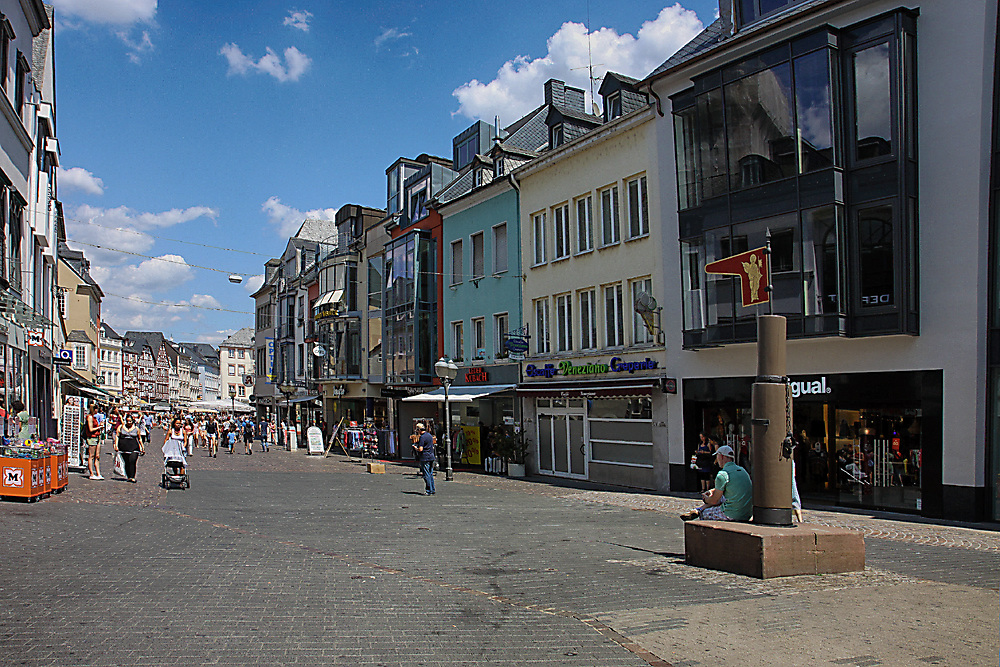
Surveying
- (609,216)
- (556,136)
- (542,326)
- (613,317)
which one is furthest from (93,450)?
(556,136)

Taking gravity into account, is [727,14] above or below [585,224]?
above

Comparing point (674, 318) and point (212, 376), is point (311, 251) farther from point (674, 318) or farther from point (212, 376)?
point (212, 376)

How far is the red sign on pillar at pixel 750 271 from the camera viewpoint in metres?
11.0

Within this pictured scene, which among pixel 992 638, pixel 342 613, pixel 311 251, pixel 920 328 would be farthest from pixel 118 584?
pixel 311 251

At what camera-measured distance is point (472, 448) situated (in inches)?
1136

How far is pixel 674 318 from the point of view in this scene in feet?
64.3

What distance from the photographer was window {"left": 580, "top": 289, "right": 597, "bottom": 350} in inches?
894

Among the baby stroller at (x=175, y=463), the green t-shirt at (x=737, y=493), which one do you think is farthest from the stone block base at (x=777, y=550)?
the baby stroller at (x=175, y=463)

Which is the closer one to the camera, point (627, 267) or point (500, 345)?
point (627, 267)

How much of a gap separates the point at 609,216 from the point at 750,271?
37.0 feet

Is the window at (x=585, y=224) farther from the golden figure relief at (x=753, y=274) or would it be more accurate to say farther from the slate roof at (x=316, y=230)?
the slate roof at (x=316, y=230)

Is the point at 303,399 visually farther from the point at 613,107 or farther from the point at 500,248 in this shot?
the point at 613,107

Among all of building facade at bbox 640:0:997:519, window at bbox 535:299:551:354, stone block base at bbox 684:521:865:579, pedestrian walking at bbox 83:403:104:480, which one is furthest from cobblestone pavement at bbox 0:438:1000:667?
window at bbox 535:299:551:354

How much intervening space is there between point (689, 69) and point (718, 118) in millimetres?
1774
